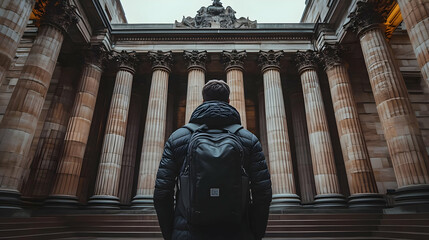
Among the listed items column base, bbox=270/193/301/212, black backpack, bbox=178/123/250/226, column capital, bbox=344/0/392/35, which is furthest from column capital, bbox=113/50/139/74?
black backpack, bbox=178/123/250/226

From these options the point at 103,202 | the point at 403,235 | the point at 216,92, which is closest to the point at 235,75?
the point at 103,202

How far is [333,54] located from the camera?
16109mm

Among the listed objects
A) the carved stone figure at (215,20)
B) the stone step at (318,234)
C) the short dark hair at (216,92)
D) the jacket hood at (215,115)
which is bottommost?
the stone step at (318,234)

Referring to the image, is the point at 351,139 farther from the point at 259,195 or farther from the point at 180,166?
the point at 180,166

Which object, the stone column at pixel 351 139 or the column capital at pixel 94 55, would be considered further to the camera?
the column capital at pixel 94 55

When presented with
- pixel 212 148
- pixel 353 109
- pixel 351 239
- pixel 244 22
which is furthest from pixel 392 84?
pixel 212 148

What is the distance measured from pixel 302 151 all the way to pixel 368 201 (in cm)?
605

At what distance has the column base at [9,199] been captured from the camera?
9321 mm

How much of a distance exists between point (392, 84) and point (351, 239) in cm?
774

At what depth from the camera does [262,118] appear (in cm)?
1933

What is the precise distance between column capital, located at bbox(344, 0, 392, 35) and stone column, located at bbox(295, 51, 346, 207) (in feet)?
12.7

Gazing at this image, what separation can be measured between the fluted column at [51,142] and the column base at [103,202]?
11.5 ft

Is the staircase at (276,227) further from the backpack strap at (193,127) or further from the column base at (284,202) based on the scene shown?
the backpack strap at (193,127)

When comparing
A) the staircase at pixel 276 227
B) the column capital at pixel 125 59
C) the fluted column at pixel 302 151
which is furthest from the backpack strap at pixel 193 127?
the fluted column at pixel 302 151
